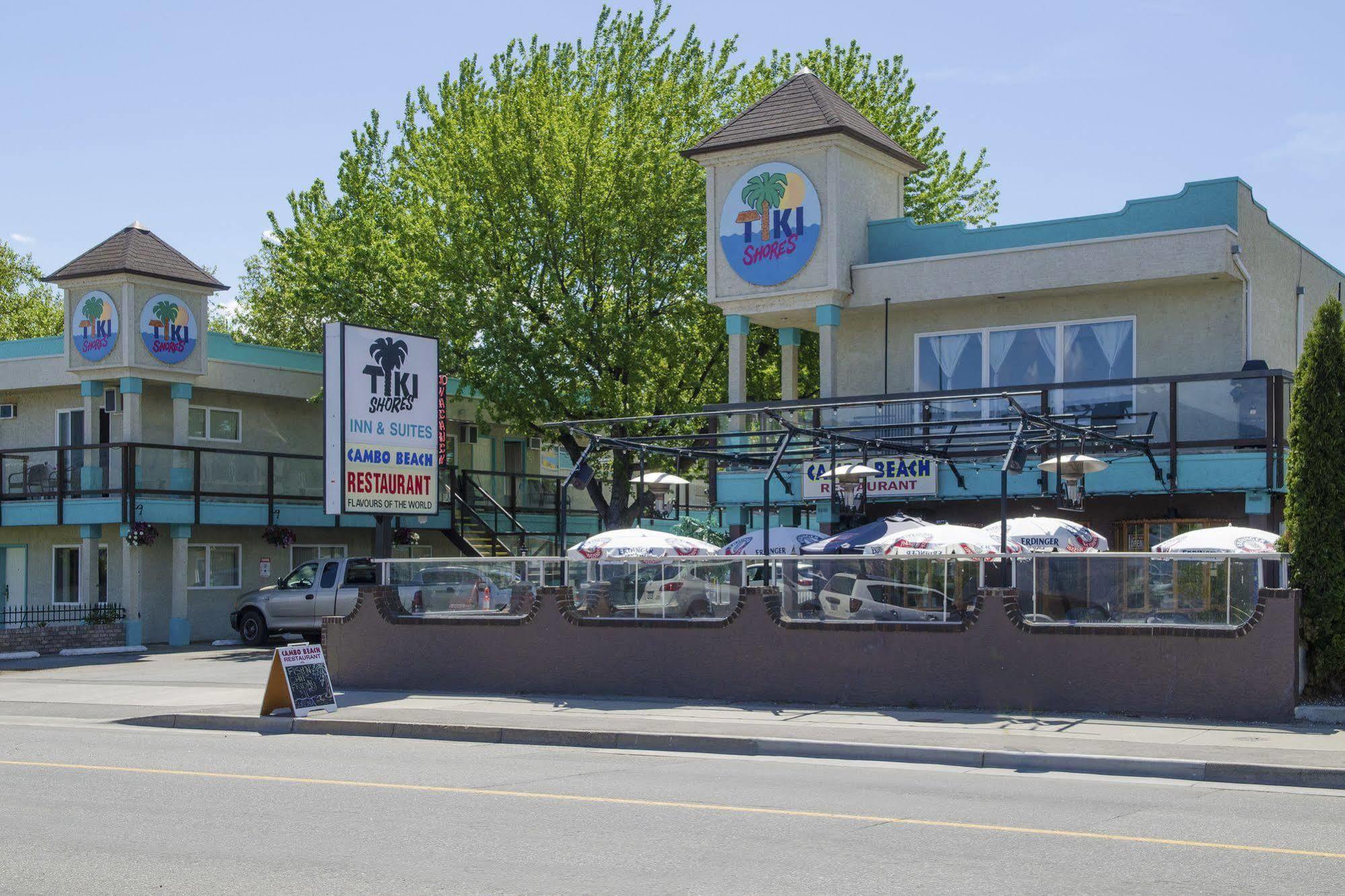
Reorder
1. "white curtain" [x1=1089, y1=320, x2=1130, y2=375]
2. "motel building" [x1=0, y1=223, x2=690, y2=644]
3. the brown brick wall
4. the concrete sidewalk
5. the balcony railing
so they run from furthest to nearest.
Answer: "motel building" [x1=0, y1=223, x2=690, y2=644]
the brown brick wall
"white curtain" [x1=1089, y1=320, x2=1130, y2=375]
the balcony railing
the concrete sidewalk

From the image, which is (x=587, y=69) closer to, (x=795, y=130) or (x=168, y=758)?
(x=795, y=130)

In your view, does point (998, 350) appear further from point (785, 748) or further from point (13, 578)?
point (13, 578)

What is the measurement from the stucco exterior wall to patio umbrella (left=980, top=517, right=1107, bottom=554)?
487 cm

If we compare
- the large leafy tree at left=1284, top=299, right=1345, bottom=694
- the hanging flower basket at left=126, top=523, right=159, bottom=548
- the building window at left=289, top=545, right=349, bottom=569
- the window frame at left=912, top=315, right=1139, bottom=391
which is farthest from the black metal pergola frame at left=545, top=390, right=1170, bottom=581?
the building window at left=289, top=545, right=349, bottom=569

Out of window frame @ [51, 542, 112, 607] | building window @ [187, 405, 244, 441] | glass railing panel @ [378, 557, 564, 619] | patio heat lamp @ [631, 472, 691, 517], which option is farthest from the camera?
building window @ [187, 405, 244, 441]

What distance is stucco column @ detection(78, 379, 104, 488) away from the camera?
31.8 metres

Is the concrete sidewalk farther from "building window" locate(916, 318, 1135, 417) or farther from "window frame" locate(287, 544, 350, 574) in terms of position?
"window frame" locate(287, 544, 350, 574)

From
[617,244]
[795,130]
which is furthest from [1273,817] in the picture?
[617,244]

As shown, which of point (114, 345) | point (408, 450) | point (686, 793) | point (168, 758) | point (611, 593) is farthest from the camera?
point (114, 345)

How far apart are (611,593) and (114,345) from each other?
17269 millimetres

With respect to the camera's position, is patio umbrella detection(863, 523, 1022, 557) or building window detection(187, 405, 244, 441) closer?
patio umbrella detection(863, 523, 1022, 557)

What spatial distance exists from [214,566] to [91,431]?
163 inches

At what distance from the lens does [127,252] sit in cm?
3206

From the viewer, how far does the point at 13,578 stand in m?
34.8
